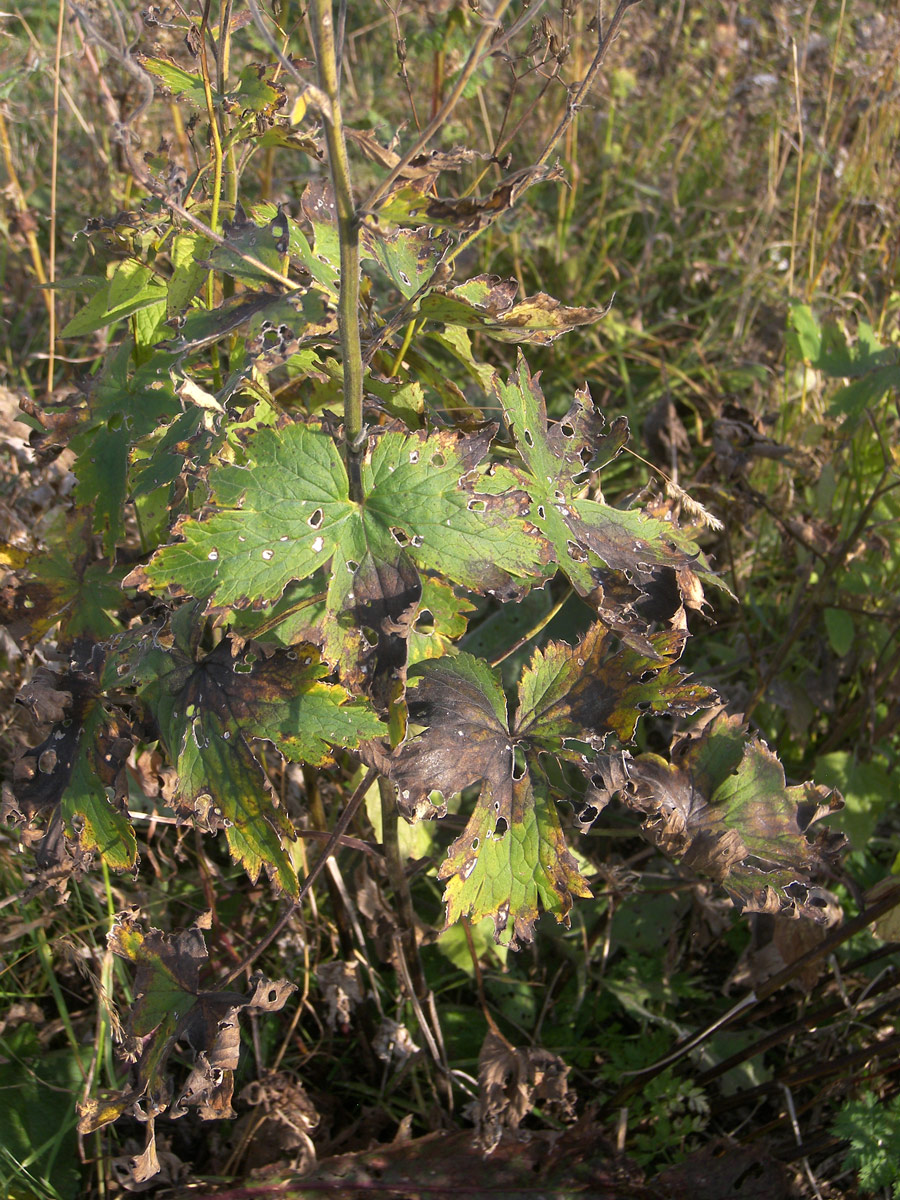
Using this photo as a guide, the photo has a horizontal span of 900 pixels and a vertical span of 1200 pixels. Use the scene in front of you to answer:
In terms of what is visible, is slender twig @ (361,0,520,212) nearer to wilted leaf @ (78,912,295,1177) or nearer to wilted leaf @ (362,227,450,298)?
wilted leaf @ (362,227,450,298)

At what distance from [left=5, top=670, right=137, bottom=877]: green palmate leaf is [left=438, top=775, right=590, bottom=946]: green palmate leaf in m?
0.46

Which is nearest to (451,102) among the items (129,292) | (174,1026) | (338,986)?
(129,292)

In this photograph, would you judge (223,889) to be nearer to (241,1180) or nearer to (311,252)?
(241,1180)

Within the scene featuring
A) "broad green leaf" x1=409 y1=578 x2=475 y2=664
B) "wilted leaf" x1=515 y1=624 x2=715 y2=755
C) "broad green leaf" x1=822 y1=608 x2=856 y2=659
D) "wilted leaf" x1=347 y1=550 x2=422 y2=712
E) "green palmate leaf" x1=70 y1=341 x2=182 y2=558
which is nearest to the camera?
"wilted leaf" x1=347 y1=550 x2=422 y2=712

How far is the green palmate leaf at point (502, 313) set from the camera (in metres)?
1.24

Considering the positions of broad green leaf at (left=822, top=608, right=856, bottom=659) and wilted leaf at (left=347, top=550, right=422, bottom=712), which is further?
broad green leaf at (left=822, top=608, right=856, bottom=659)

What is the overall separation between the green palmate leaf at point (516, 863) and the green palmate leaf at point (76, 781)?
46 centimetres

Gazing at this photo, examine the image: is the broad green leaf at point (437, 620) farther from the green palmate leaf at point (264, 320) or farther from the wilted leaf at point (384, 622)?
the green palmate leaf at point (264, 320)

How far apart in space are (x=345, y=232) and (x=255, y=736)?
0.61 meters

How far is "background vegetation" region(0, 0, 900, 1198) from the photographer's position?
61.3 inches

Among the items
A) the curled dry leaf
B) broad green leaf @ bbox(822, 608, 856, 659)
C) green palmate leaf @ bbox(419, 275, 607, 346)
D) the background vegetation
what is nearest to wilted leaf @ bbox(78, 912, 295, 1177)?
the background vegetation

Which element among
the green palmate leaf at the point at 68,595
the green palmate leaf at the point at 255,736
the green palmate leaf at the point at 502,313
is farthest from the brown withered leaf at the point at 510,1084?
the green palmate leaf at the point at 502,313

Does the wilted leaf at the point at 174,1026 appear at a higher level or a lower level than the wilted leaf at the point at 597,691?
lower

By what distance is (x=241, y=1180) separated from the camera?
4.93 ft
